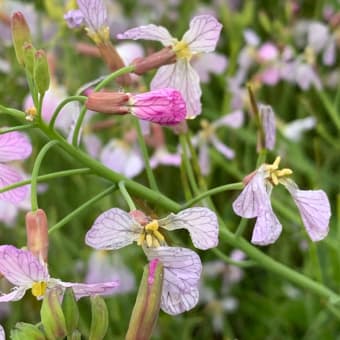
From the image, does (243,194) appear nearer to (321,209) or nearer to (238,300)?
(321,209)

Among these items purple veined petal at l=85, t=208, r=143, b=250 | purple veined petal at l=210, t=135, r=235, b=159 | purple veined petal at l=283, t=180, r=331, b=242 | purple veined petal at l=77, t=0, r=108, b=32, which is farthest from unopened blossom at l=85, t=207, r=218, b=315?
purple veined petal at l=210, t=135, r=235, b=159

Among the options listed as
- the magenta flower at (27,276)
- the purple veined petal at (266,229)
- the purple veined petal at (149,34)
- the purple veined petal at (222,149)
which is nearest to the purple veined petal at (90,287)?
the magenta flower at (27,276)

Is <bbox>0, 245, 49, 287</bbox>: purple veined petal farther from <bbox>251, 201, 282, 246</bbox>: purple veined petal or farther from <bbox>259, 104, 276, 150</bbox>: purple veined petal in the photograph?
<bbox>259, 104, 276, 150</bbox>: purple veined petal

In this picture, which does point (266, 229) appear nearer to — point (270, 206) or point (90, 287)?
point (270, 206)

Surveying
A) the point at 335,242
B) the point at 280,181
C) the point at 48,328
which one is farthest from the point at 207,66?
the point at 48,328

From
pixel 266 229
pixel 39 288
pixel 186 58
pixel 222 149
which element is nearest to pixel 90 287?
pixel 39 288

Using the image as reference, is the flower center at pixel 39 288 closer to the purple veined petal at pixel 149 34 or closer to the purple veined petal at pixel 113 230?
the purple veined petal at pixel 113 230
